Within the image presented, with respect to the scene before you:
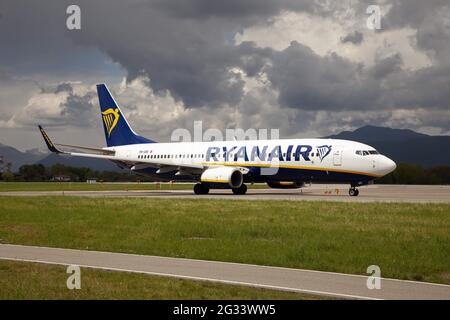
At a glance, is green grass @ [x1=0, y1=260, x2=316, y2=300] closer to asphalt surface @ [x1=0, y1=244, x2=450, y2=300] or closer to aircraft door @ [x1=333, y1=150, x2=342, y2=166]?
asphalt surface @ [x1=0, y1=244, x2=450, y2=300]

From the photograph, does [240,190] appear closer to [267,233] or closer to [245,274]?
[267,233]

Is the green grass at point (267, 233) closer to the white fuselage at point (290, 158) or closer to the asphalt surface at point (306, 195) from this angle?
the asphalt surface at point (306, 195)

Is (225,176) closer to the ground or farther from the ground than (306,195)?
farther from the ground

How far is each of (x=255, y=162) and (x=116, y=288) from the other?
33472 mm

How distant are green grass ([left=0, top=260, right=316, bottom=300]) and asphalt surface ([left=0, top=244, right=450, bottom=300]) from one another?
1.66 feet

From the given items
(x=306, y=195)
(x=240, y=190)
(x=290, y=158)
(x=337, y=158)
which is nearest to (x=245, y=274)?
(x=337, y=158)

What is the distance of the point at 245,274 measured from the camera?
1220 cm

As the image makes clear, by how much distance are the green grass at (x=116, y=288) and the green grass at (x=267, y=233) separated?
Result: 9.99 feet

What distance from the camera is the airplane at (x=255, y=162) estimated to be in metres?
39.4

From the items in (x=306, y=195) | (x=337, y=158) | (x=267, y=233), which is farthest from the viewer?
(x=306, y=195)

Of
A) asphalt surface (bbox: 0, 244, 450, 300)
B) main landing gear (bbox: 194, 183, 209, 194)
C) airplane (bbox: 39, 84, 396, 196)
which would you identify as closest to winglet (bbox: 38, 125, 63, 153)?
airplane (bbox: 39, 84, 396, 196)

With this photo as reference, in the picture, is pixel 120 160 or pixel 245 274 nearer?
pixel 245 274

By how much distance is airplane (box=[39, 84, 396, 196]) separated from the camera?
39.4 m
